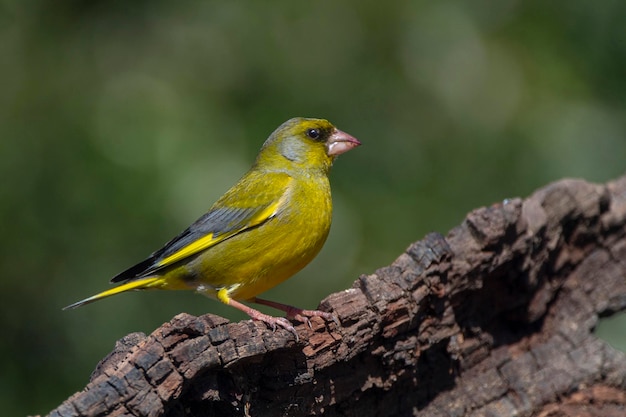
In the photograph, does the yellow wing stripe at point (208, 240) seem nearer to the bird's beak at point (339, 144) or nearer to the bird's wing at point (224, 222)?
the bird's wing at point (224, 222)

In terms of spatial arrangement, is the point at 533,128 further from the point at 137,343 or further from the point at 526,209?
the point at 137,343

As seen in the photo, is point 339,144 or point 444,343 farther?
point 339,144

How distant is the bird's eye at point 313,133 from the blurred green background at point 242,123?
0.63m

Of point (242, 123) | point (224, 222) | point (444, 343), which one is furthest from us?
point (242, 123)

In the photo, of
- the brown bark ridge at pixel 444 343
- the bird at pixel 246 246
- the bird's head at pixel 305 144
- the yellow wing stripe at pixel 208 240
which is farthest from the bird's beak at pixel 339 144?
the brown bark ridge at pixel 444 343

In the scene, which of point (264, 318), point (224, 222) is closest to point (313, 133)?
point (224, 222)

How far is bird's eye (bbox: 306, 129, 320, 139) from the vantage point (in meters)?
5.21

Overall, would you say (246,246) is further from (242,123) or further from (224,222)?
(242,123)

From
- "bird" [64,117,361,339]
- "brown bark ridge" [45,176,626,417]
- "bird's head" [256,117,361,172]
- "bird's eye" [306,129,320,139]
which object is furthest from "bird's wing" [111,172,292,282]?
"brown bark ridge" [45,176,626,417]

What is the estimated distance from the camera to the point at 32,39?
6125 millimetres

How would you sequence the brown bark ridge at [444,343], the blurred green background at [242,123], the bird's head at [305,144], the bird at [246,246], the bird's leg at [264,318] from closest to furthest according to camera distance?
the brown bark ridge at [444,343]
the bird's leg at [264,318]
the bird at [246,246]
the bird's head at [305,144]
the blurred green background at [242,123]

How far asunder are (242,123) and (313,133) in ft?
2.78

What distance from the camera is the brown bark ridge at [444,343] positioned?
10.6ft

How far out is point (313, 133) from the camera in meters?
5.21
